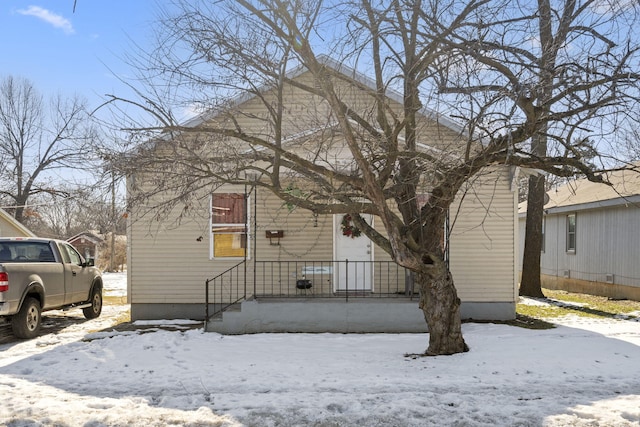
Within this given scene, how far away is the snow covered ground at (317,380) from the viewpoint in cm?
531

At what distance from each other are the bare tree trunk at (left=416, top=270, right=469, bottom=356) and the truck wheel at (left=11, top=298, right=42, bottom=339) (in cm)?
684

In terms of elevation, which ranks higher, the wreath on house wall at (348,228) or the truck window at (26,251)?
the wreath on house wall at (348,228)

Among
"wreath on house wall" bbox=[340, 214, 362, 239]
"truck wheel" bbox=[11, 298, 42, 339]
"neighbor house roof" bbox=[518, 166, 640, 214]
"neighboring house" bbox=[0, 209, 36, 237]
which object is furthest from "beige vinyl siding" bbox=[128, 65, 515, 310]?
"neighboring house" bbox=[0, 209, 36, 237]

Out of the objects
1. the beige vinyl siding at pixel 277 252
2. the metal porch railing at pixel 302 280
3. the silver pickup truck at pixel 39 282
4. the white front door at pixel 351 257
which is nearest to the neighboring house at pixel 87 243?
the silver pickup truck at pixel 39 282

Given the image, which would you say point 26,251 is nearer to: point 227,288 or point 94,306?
point 94,306

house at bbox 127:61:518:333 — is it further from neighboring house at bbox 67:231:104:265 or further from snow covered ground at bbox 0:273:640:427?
neighboring house at bbox 67:231:104:265

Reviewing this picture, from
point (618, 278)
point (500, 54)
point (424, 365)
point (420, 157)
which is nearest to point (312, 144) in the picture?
point (420, 157)

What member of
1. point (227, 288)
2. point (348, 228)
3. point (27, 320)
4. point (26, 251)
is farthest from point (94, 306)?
point (348, 228)

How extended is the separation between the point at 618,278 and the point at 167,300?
13.3 meters

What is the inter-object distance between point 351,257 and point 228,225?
2.78m

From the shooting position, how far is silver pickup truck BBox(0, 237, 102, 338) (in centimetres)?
938

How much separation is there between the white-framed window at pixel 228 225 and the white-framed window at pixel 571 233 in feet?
43.2

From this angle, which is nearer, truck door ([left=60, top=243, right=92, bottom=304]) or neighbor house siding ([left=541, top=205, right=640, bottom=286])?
truck door ([left=60, top=243, right=92, bottom=304])

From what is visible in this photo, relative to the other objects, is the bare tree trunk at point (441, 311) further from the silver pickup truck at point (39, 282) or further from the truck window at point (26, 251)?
the truck window at point (26, 251)
